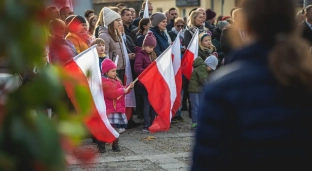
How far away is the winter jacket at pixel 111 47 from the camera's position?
10.7 m

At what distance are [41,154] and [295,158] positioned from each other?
43.6 inches

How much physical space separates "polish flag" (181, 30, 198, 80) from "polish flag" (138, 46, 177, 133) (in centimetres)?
61

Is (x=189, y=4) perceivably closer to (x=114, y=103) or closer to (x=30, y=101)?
(x=114, y=103)

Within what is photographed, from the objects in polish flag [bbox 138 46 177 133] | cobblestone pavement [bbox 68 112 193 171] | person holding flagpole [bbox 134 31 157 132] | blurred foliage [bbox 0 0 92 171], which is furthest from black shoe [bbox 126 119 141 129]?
blurred foliage [bbox 0 0 92 171]

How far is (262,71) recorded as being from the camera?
223 centimetres

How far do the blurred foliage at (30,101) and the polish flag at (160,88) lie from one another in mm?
9391

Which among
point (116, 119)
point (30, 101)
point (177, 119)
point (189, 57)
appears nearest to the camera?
point (30, 101)

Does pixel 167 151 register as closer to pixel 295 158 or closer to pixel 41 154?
pixel 295 158

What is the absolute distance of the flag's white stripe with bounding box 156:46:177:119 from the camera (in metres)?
11.1

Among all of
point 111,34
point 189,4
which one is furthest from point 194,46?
point 189,4

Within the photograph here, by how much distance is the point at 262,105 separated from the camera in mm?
2176

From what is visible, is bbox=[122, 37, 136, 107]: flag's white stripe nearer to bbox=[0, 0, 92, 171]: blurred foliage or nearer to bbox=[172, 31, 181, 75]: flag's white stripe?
bbox=[172, 31, 181, 75]: flag's white stripe

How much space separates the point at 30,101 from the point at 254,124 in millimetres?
1007

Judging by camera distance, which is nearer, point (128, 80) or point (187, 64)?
point (128, 80)
